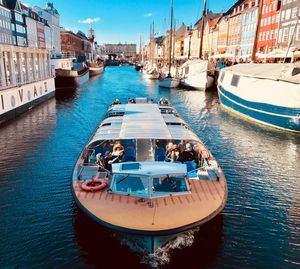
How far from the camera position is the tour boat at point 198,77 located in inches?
2413

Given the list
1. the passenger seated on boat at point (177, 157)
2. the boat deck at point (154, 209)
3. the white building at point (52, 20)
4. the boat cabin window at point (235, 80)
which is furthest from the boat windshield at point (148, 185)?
the white building at point (52, 20)

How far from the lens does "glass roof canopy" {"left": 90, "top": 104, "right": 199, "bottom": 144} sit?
15594 mm

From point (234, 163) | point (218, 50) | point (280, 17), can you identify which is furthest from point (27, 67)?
point (218, 50)

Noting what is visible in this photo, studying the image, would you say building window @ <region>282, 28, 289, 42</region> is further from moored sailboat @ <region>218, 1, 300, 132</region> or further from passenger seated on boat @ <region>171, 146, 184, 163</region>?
passenger seated on boat @ <region>171, 146, 184, 163</region>

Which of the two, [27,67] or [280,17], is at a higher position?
[280,17]

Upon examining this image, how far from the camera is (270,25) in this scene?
230 ft

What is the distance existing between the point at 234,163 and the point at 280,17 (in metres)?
56.3

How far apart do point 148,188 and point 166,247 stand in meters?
2.38

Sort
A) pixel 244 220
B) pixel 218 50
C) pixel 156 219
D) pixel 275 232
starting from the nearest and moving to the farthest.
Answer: pixel 156 219 < pixel 275 232 < pixel 244 220 < pixel 218 50

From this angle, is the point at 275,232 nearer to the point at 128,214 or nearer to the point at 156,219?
the point at 156,219

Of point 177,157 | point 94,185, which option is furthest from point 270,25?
point 94,185

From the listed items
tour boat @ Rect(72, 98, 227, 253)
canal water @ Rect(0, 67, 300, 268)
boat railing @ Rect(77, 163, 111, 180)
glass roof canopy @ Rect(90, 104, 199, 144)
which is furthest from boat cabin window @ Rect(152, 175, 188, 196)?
glass roof canopy @ Rect(90, 104, 199, 144)

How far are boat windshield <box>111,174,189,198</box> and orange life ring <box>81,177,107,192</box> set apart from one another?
55 centimetres

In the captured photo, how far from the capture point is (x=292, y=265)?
445 inches
